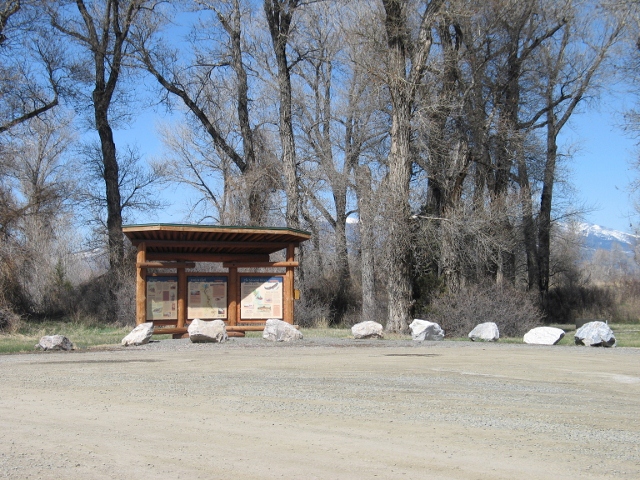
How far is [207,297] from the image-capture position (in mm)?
19688

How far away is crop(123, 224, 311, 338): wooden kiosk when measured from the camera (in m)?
19.0

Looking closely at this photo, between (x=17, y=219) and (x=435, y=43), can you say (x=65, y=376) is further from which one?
(x=435, y=43)

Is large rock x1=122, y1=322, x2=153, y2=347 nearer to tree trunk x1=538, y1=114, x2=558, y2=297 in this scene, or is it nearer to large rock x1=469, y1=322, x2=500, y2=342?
large rock x1=469, y1=322, x2=500, y2=342

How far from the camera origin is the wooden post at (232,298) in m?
19.7

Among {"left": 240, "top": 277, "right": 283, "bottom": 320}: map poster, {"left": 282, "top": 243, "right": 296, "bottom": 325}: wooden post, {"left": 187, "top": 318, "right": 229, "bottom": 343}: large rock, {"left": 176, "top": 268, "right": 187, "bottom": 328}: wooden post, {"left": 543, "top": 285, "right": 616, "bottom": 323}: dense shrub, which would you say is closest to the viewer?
{"left": 187, "top": 318, "right": 229, "bottom": 343}: large rock

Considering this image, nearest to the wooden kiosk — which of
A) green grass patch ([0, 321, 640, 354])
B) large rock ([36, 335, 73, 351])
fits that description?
green grass patch ([0, 321, 640, 354])

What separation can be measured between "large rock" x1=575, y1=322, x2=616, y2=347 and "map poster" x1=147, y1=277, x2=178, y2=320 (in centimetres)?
1031

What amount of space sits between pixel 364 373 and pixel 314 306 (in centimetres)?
1964

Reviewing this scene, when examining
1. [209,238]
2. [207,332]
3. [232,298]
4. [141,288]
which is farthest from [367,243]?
[207,332]

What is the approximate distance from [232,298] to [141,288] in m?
2.43

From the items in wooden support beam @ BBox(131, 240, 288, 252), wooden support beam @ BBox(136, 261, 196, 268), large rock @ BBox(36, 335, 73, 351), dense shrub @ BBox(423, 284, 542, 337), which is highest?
wooden support beam @ BBox(131, 240, 288, 252)

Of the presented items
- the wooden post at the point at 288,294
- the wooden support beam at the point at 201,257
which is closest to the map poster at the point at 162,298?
the wooden support beam at the point at 201,257

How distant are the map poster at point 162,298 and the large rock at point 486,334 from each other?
804cm

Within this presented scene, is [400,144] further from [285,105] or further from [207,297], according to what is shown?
[285,105]
